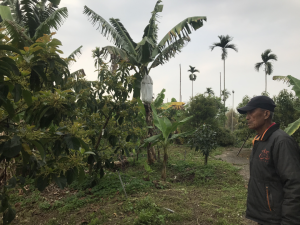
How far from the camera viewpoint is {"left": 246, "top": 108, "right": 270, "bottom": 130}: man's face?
1845mm

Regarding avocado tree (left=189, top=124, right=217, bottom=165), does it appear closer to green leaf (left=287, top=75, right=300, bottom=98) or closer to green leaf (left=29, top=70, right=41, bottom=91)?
green leaf (left=287, top=75, right=300, bottom=98)

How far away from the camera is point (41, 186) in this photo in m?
1.77

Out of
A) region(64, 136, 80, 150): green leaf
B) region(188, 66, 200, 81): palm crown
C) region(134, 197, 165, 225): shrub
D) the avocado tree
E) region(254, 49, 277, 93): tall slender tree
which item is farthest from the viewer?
region(188, 66, 200, 81): palm crown

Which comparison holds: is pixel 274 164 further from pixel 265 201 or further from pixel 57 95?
pixel 57 95

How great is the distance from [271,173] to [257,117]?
0.49 metres

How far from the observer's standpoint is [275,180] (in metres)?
1.62

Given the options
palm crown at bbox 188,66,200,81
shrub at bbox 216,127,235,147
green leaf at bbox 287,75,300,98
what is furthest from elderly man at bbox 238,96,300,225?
palm crown at bbox 188,66,200,81

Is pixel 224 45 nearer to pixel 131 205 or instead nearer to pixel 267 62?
pixel 267 62

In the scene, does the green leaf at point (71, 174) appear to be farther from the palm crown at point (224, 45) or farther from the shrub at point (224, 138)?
the palm crown at point (224, 45)

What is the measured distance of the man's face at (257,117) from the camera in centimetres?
184

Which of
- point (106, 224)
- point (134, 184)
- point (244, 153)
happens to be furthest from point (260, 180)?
point (244, 153)

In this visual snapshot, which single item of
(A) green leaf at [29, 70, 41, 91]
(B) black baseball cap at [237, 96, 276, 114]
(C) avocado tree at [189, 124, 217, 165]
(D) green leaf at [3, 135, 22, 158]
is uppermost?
(A) green leaf at [29, 70, 41, 91]

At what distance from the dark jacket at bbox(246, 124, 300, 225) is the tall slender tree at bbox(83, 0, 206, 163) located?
581 centimetres

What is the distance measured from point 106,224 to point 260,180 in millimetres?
2517
